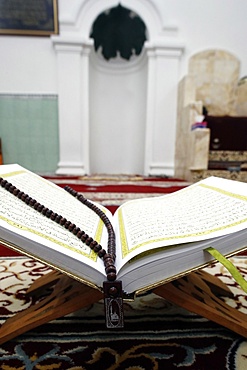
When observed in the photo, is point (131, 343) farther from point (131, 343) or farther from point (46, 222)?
point (46, 222)

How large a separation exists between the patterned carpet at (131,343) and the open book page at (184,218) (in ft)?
0.61

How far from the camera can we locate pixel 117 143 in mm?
3936

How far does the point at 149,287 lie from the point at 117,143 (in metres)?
3.61

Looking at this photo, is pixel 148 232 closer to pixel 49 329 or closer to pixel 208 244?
pixel 208 244

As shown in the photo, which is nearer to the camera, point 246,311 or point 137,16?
point 246,311

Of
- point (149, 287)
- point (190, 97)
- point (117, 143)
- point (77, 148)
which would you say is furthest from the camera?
point (117, 143)

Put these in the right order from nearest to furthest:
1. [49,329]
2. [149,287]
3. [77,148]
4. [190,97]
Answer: [149,287] < [49,329] < [190,97] < [77,148]

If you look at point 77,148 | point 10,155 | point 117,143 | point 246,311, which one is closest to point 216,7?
point 117,143

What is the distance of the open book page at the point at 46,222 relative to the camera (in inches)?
15.3

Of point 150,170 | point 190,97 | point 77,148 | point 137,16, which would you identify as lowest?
point 150,170

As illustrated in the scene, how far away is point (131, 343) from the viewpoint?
0.50 m

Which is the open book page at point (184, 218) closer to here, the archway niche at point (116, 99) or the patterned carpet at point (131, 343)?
the patterned carpet at point (131, 343)

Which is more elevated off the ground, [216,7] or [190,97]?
[216,7]

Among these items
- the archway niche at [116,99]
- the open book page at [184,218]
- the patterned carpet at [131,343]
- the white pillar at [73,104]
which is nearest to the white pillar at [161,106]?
the archway niche at [116,99]
